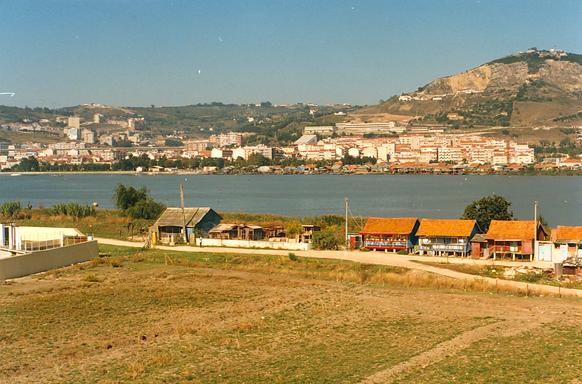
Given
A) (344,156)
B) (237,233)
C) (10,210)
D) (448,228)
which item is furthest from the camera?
(344,156)

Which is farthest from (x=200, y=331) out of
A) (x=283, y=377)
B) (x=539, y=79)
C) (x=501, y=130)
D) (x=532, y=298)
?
(x=539, y=79)

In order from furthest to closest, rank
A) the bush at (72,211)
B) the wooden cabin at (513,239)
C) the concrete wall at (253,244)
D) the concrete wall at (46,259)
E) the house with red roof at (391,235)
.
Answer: the bush at (72,211), the concrete wall at (253,244), the house with red roof at (391,235), the wooden cabin at (513,239), the concrete wall at (46,259)

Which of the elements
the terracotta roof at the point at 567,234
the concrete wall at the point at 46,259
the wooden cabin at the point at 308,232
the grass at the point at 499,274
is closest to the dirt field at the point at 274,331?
the concrete wall at the point at 46,259

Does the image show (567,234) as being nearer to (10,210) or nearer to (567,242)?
(567,242)

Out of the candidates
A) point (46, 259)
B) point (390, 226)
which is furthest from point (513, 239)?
point (46, 259)

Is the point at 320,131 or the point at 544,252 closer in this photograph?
the point at 544,252

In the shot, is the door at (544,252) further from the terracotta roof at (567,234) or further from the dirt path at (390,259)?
the dirt path at (390,259)
